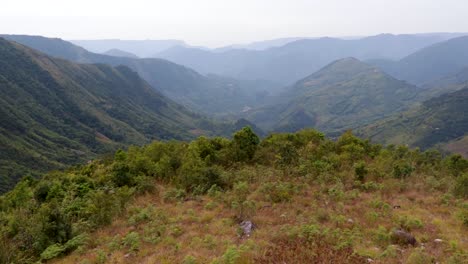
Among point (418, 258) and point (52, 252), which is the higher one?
point (418, 258)

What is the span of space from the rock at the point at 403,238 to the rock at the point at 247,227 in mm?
4764

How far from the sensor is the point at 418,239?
1084 cm

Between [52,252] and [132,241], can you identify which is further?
[132,241]

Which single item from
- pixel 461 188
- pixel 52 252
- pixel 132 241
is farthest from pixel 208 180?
pixel 461 188

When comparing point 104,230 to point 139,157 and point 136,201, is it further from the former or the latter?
point 139,157

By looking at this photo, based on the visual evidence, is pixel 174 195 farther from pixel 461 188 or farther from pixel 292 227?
pixel 461 188

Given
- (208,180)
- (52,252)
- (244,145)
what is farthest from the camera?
(244,145)

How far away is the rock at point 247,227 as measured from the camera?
11758 mm

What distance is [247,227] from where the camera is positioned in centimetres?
1211

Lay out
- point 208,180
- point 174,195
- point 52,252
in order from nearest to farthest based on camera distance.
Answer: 1. point 52,252
2. point 174,195
3. point 208,180

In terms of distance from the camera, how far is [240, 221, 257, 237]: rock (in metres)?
11.8

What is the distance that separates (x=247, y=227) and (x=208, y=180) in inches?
243

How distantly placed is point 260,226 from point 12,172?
17151 centimetres

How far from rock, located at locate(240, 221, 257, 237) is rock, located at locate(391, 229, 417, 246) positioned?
4764 mm
